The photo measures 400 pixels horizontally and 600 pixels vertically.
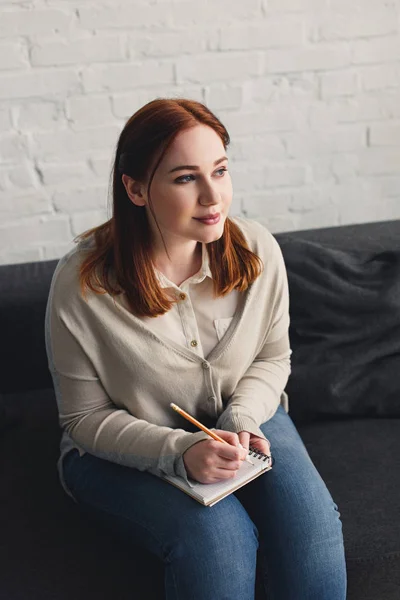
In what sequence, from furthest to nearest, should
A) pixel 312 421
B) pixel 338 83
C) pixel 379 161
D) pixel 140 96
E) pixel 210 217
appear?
1. pixel 379 161
2. pixel 338 83
3. pixel 140 96
4. pixel 312 421
5. pixel 210 217

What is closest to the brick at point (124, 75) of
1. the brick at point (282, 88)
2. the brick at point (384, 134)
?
the brick at point (282, 88)

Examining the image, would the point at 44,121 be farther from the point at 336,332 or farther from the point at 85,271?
the point at 336,332

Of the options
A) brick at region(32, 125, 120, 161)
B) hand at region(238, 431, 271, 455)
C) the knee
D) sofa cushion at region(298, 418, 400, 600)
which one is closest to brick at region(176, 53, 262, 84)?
brick at region(32, 125, 120, 161)

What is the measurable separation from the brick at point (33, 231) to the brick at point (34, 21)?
17.8 inches

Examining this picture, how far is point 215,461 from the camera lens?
133 cm

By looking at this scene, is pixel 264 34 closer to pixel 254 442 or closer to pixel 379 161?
pixel 379 161

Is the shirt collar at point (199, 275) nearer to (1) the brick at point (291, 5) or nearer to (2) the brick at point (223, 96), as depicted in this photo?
(2) the brick at point (223, 96)

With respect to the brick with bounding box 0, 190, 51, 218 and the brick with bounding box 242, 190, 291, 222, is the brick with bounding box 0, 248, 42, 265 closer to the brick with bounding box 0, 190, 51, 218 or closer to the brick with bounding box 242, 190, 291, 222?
the brick with bounding box 0, 190, 51, 218

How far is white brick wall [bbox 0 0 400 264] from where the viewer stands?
1979mm

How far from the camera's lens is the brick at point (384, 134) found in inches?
87.7

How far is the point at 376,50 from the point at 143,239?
1018 mm

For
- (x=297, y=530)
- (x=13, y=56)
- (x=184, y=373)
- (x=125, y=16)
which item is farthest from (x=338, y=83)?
(x=297, y=530)

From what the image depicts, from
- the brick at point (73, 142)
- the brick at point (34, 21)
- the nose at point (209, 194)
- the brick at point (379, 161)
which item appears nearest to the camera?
the nose at point (209, 194)

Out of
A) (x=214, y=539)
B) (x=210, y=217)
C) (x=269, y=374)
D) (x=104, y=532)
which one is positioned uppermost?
(x=210, y=217)
